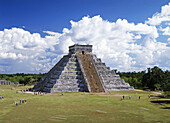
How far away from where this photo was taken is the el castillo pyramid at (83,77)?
58.3m

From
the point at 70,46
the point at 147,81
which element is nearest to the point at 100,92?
the point at 70,46

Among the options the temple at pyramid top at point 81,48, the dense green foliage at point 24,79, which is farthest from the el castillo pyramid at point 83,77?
the dense green foliage at point 24,79

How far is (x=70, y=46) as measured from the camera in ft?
255

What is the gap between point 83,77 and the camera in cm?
6153

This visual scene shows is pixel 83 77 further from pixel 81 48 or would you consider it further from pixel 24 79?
pixel 24 79

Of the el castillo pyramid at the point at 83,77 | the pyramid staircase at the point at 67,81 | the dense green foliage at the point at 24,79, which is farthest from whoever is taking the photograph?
the dense green foliage at the point at 24,79

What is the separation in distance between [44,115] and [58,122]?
4.37 m

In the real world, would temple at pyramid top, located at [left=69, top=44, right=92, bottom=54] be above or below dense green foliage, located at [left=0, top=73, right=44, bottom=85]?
above

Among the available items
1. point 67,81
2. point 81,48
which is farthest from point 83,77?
point 81,48

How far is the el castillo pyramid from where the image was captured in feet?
191

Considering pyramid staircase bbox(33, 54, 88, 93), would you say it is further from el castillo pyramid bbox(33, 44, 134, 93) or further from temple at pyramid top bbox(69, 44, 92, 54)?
temple at pyramid top bbox(69, 44, 92, 54)

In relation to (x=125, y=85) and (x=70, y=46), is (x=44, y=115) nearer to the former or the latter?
(x=125, y=85)

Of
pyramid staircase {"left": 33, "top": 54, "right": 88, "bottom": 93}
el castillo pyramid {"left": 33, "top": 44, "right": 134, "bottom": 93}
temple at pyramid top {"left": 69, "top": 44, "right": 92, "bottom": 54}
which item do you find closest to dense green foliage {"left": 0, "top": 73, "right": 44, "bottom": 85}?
el castillo pyramid {"left": 33, "top": 44, "right": 134, "bottom": 93}

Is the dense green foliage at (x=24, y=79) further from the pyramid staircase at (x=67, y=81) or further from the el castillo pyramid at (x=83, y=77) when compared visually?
the pyramid staircase at (x=67, y=81)
